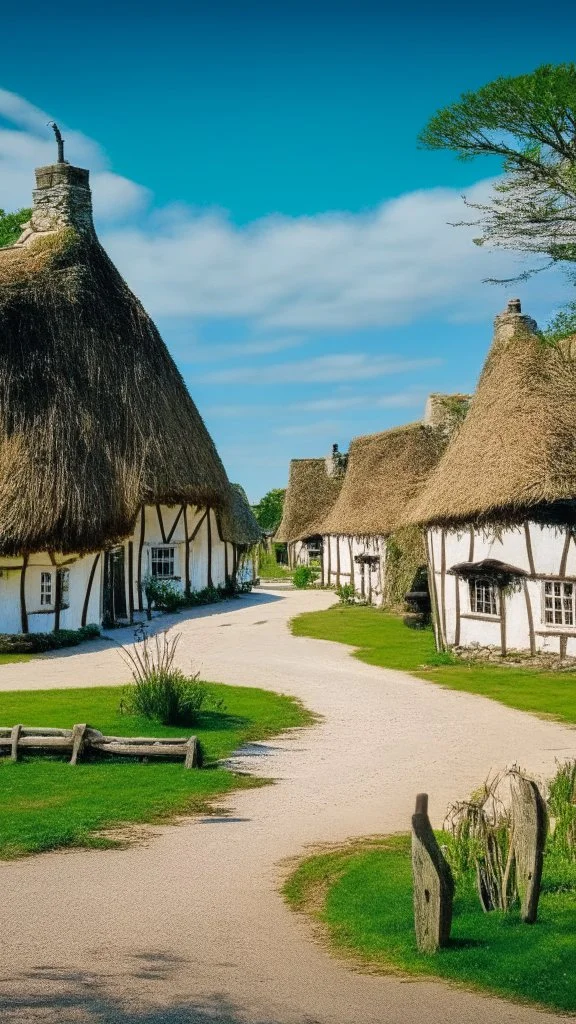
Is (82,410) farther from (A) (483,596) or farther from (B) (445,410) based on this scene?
(B) (445,410)

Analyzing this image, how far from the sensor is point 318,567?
170ft

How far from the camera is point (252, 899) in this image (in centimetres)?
754

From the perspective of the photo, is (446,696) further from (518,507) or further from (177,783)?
(177,783)

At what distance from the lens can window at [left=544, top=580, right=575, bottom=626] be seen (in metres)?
20.3

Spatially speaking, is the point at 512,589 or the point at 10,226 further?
the point at 10,226

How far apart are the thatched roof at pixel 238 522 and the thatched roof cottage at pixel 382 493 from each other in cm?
394

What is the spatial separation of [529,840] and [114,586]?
2586 centimetres

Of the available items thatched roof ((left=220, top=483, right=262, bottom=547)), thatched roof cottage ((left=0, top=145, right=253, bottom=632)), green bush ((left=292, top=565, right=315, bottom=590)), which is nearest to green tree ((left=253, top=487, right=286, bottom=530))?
thatched roof ((left=220, top=483, right=262, bottom=547))

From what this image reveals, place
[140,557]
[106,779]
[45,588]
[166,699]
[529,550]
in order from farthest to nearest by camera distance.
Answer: [140,557] < [45,588] < [529,550] < [166,699] < [106,779]

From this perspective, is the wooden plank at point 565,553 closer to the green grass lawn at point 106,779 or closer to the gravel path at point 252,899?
the gravel path at point 252,899

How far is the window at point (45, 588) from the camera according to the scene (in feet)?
85.7

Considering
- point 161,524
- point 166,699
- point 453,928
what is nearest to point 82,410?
point 161,524

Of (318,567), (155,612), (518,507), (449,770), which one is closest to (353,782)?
(449,770)

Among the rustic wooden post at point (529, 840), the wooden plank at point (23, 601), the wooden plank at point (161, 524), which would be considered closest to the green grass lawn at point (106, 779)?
the rustic wooden post at point (529, 840)
